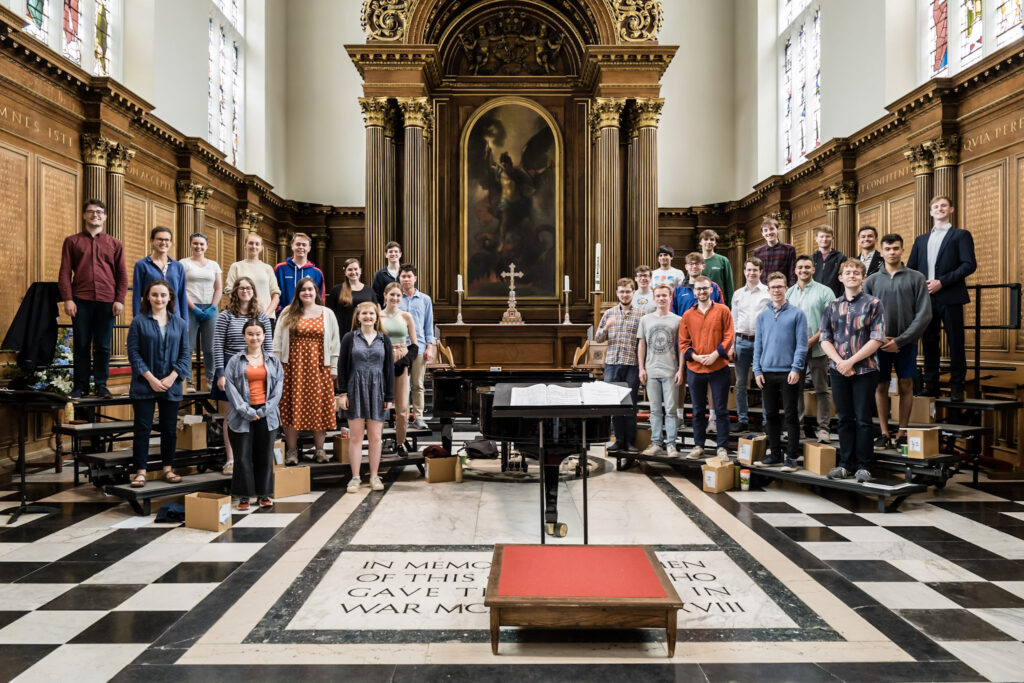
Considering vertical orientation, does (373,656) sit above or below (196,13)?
below

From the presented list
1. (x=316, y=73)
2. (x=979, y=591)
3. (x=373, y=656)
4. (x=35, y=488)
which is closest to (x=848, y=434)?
(x=979, y=591)

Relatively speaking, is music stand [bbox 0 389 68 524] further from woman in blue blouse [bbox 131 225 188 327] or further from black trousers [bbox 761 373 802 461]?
black trousers [bbox 761 373 802 461]

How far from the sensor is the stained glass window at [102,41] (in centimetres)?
1016

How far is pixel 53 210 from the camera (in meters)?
8.13

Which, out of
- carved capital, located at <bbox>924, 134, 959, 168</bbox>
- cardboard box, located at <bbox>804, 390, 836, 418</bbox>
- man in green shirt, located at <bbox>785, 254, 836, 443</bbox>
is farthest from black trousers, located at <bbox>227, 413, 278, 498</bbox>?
carved capital, located at <bbox>924, 134, 959, 168</bbox>

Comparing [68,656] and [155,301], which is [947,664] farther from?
[155,301]

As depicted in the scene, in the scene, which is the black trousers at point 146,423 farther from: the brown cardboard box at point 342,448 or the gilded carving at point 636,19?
the gilded carving at point 636,19

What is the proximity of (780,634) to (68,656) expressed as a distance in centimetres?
280

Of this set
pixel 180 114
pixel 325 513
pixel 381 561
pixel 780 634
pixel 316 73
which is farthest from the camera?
pixel 316 73

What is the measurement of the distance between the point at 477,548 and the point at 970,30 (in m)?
9.28

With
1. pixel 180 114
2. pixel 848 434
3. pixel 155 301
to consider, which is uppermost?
pixel 180 114

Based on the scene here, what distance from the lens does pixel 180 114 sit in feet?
39.7

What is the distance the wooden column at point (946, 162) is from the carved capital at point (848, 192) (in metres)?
2.81

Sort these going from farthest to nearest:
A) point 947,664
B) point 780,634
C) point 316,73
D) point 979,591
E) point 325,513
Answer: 1. point 316,73
2. point 325,513
3. point 979,591
4. point 780,634
5. point 947,664
